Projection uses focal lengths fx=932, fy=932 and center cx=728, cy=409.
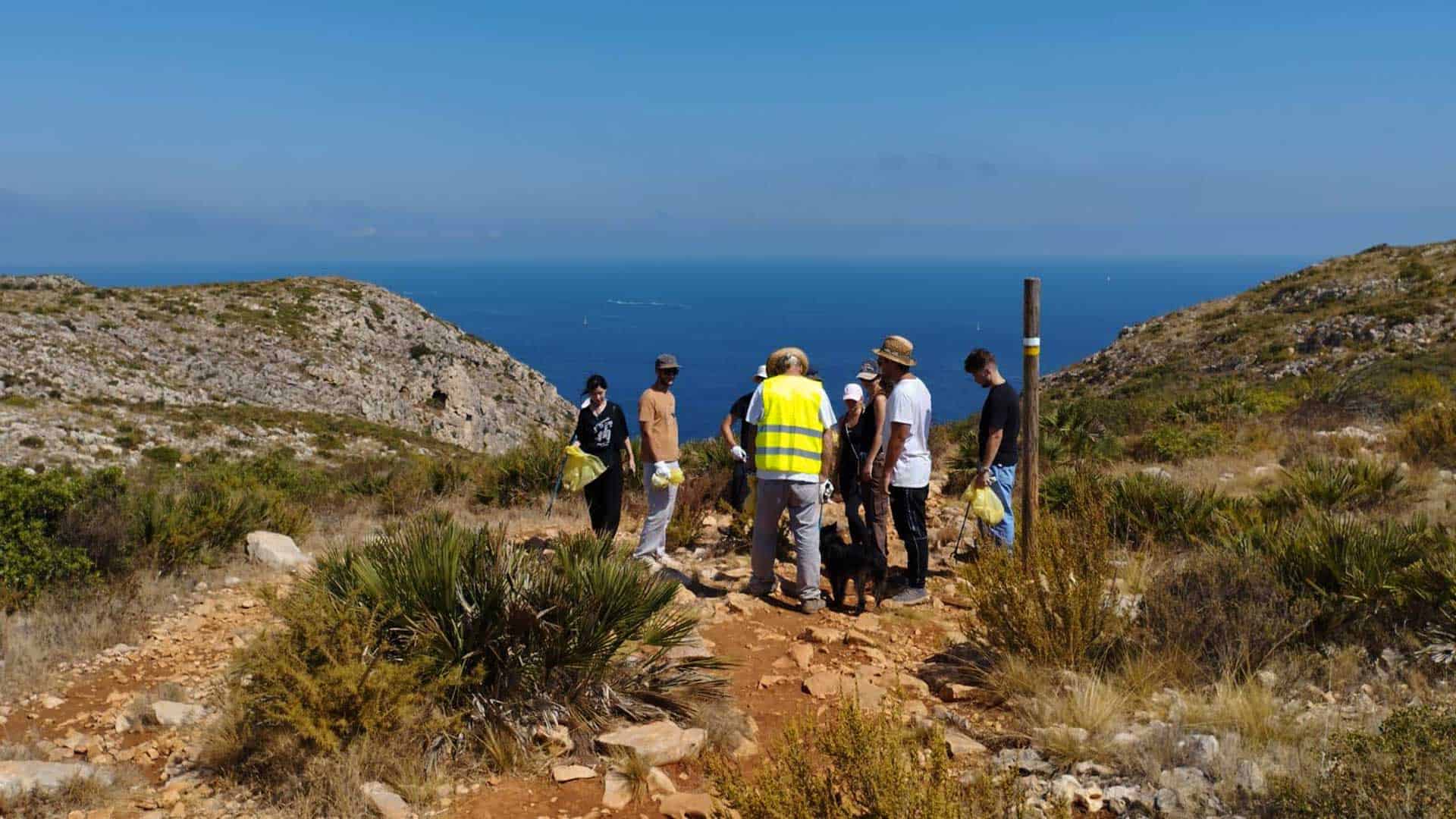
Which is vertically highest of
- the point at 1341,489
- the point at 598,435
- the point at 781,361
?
the point at 781,361

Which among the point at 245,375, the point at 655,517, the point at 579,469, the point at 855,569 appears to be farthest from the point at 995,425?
the point at 245,375

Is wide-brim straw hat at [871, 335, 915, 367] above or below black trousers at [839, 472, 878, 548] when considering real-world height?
above

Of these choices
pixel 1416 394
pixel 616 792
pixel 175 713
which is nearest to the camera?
pixel 616 792

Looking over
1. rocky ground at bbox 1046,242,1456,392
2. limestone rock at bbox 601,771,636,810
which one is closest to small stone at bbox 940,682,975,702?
limestone rock at bbox 601,771,636,810

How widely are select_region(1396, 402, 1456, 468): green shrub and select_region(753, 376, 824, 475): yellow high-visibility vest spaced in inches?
308

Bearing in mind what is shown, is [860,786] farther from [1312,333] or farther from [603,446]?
[1312,333]

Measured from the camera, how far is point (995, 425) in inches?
259

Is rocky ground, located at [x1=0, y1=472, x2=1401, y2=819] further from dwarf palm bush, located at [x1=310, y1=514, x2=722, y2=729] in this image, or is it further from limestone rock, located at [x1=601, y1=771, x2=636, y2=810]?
dwarf palm bush, located at [x1=310, y1=514, x2=722, y2=729]

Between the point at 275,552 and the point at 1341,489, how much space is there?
9.02m

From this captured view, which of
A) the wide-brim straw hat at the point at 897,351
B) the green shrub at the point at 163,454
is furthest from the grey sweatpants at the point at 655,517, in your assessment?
the green shrub at the point at 163,454

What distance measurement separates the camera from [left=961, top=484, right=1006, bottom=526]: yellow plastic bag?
6551mm

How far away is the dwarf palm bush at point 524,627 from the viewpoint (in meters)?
4.37

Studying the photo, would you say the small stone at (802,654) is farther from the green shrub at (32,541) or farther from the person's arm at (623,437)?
the green shrub at (32,541)

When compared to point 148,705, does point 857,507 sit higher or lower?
higher
